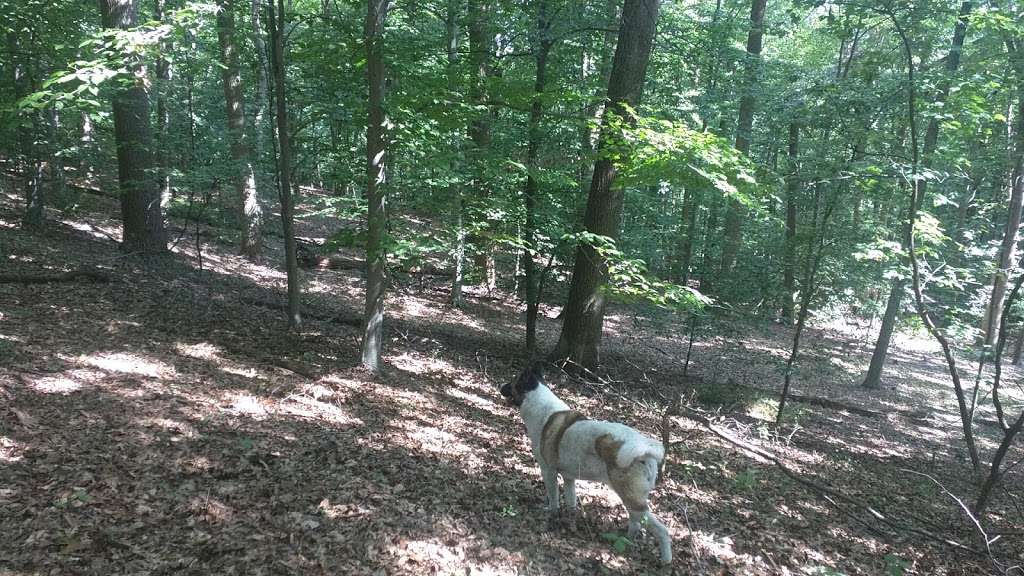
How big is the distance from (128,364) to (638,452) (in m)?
6.31

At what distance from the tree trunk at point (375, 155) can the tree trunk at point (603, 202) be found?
344 cm

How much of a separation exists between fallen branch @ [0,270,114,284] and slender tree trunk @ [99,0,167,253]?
62.8 inches

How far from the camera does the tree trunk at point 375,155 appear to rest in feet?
22.6

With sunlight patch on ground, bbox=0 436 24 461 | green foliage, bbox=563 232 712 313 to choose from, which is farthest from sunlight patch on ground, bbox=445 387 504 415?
sunlight patch on ground, bbox=0 436 24 461

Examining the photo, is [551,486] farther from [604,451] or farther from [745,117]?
[745,117]

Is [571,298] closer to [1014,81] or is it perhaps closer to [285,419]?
[285,419]

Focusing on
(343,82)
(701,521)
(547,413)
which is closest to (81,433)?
(547,413)

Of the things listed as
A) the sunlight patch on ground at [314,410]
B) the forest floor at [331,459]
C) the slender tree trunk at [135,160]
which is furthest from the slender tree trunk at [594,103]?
the slender tree trunk at [135,160]

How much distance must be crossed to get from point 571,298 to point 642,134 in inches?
145

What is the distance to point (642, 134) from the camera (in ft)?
23.7

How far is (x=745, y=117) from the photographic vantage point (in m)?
16.8

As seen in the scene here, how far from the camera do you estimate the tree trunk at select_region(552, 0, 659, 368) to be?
8.92m

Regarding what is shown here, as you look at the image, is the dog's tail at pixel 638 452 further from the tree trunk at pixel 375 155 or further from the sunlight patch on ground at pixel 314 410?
the tree trunk at pixel 375 155

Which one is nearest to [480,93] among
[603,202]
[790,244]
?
[603,202]
